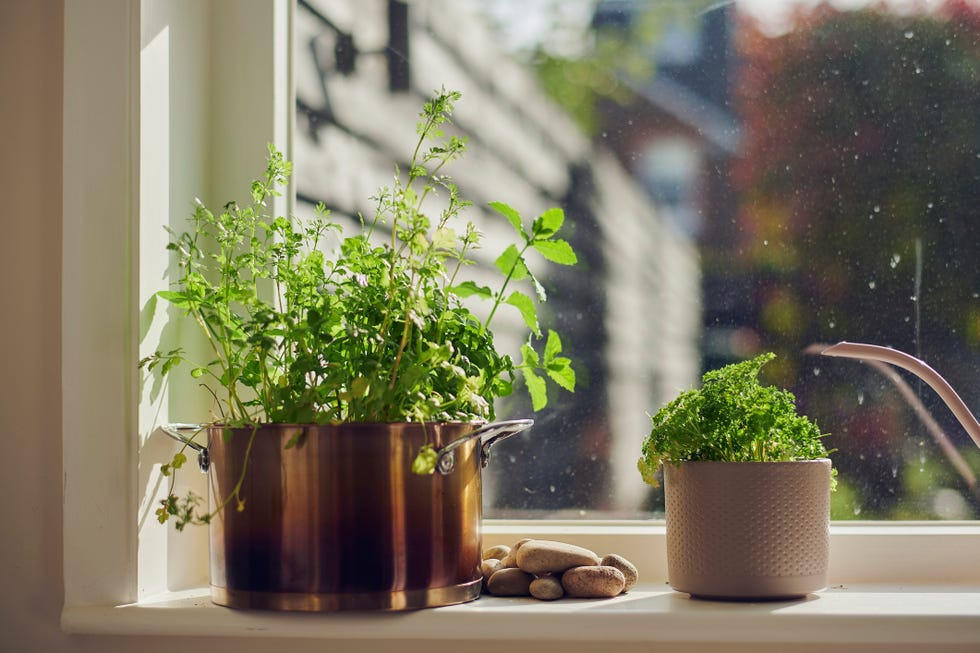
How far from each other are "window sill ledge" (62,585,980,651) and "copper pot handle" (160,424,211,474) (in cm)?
15

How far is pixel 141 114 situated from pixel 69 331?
25 cm

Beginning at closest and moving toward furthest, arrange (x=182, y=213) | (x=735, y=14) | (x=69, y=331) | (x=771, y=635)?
(x=771, y=635), (x=69, y=331), (x=182, y=213), (x=735, y=14)

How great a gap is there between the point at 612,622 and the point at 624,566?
15 cm

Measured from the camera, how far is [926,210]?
4.30ft

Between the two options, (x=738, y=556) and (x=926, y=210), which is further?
(x=926, y=210)

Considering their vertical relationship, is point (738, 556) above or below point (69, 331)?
below

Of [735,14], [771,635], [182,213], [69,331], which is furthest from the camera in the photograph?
[735,14]

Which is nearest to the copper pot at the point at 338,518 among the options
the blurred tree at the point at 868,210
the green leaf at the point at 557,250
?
the green leaf at the point at 557,250

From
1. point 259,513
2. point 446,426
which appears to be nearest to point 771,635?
point 446,426

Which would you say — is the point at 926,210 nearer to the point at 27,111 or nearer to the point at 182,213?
the point at 182,213

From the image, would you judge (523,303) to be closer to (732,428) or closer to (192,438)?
(732,428)

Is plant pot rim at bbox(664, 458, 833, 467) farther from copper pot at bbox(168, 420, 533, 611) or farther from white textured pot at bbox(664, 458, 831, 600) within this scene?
copper pot at bbox(168, 420, 533, 611)

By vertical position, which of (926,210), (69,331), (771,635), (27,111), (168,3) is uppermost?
(168,3)

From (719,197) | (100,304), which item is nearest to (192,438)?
(100,304)
